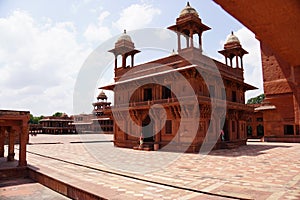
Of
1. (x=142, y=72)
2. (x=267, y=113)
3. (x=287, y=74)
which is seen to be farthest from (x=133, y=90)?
(x=287, y=74)

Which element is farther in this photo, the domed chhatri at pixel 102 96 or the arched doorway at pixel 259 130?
the domed chhatri at pixel 102 96

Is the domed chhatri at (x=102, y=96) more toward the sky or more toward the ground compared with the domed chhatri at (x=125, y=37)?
more toward the ground

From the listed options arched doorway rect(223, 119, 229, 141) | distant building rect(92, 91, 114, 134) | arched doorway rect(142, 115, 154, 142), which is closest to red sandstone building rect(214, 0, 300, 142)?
arched doorway rect(142, 115, 154, 142)

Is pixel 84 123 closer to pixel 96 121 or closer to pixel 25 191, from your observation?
pixel 96 121

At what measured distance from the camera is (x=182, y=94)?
16688 mm

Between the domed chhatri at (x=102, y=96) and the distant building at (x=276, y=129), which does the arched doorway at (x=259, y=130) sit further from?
the domed chhatri at (x=102, y=96)

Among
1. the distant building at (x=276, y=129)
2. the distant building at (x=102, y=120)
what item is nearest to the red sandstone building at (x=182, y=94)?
the distant building at (x=276, y=129)

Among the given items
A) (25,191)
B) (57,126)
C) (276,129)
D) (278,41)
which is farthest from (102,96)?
(278,41)

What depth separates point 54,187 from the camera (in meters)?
8.15

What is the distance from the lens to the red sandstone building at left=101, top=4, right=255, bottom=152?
16.3 meters

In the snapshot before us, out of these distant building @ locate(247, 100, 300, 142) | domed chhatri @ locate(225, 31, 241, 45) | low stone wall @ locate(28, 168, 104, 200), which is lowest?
low stone wall @ locate(28, 168, 104, 200)

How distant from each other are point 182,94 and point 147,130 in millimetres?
4579

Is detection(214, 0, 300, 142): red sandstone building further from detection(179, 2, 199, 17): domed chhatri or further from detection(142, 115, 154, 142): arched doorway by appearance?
detection(142, 115, 154, 142): arched doorway

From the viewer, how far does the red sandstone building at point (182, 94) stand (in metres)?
16.3
